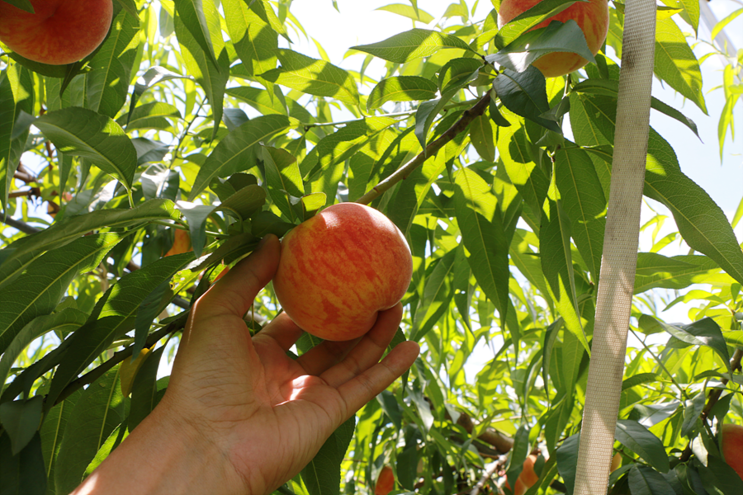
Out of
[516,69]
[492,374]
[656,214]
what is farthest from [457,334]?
[516,69]

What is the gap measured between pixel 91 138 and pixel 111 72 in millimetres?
309

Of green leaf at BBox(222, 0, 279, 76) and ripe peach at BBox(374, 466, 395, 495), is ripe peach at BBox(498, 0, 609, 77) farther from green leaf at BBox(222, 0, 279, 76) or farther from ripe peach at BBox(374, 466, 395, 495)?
ripe peach at BBox(374, 466, 395, 495)

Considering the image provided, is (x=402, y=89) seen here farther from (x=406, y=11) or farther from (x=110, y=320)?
(x=406, y=11)

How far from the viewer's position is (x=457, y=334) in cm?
164

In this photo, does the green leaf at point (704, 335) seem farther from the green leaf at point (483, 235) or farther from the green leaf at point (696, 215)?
the green leaf at point (483, 235)

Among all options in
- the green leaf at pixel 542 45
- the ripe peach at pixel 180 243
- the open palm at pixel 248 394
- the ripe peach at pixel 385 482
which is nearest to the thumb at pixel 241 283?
the open palm at pixel 248 394

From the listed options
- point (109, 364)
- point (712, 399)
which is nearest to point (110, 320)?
point (109, 364)

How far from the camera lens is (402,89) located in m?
0.66

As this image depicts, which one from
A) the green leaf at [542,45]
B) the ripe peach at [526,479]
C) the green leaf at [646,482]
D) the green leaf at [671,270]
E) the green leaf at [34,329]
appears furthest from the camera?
the ripe peach at [526,479]

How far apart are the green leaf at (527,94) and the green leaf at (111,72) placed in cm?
60

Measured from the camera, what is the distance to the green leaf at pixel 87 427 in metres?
0.64

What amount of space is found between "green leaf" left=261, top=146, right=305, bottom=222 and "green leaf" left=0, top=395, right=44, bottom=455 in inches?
12.9

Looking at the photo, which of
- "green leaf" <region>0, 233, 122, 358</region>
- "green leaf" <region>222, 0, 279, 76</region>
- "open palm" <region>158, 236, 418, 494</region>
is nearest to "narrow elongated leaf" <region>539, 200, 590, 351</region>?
"open palm" <region>158, 236, 418, 494</region>

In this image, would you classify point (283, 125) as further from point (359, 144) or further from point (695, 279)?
point (695, 279)
